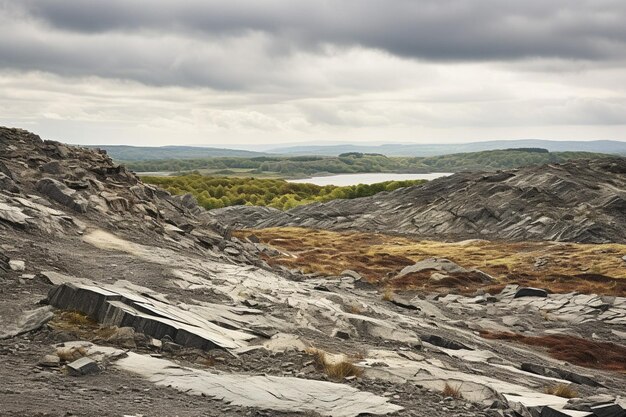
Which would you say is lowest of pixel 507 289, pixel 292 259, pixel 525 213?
pixel 292 259

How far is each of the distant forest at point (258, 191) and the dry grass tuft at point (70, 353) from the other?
407 ft

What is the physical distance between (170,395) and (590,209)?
87401 millimetres

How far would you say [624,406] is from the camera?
1585 centimetres

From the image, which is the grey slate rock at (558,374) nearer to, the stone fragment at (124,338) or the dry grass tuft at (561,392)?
the dry grass tuft at (561,392)

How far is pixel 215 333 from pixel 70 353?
460 centimetres

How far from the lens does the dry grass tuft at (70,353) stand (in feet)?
48.0

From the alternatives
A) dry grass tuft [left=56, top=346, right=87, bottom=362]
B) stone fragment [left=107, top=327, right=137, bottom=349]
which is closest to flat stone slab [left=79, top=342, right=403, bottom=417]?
dry grass tuft [left=56, top=346, right=87, bottom=362]

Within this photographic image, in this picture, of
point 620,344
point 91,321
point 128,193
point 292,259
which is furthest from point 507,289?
point 91,321

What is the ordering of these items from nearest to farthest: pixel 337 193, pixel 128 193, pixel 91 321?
pixel 91 321 < pixel 128 193 < pixel 337 193

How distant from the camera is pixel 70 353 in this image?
1473cm

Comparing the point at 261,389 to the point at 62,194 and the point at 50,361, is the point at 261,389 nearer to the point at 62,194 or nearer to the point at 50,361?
the point at 50,361

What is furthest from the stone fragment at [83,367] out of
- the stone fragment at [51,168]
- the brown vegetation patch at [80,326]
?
the stone fragment at [51,168]

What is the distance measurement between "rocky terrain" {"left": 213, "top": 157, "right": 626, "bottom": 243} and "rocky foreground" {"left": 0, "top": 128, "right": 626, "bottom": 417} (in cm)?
4707

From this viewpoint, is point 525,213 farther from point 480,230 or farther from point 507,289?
point 507,289
